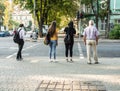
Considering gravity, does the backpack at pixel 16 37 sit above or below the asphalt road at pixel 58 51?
above

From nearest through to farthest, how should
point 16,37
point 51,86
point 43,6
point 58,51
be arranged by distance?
point 51,86 < point 16,37 < point 58,51 < point 43,6

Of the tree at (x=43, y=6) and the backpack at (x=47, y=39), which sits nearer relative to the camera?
the backpack at (x=47, y=39)

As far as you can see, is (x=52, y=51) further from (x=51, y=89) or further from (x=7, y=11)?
(x=7, y=11)

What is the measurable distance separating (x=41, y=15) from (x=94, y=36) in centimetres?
4341

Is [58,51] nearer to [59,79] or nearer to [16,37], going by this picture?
[16,37]

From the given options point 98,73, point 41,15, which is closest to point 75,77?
point 98,73

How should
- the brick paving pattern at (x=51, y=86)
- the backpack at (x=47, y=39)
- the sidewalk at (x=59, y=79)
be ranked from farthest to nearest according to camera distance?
the backpack at (x=47, y=39)
the sidewalk at (x=59, y=79)
the brick paving pattern at (x=51, y=86)

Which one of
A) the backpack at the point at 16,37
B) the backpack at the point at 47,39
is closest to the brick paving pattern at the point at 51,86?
the backpack at the point at 47,39

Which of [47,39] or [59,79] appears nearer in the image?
[59,79]

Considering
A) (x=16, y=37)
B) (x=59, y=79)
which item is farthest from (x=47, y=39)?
(x=59, y=79)

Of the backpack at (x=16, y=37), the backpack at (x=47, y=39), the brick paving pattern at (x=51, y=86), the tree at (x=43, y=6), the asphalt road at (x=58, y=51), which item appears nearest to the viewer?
the brick paving pattern at (x=51, y=86)

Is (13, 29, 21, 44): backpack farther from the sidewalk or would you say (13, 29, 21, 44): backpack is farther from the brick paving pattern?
the brick paving pattern

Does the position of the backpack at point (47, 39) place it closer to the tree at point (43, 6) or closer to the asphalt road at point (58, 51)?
the asphalt road at point (58, 51)

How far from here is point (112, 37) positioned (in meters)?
52.0
